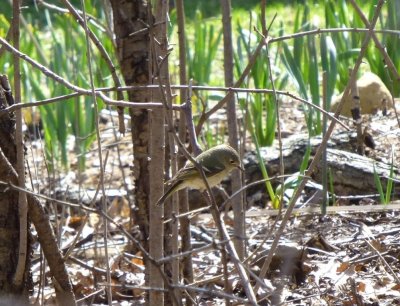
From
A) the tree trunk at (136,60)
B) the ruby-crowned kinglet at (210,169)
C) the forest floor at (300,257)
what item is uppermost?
the tree trunk at (136,60)

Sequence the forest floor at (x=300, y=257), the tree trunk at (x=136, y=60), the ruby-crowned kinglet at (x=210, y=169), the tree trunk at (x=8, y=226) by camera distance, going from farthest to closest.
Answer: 1. the forest floor at (x=300, y=257)
2. the tree trunk at (x=136, y=60)
3. the ruby-crowned kinglet at (x=210, y=169)
4. the tree trunk at (x=8, y=226)

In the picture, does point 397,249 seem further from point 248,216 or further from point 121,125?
point 121,125

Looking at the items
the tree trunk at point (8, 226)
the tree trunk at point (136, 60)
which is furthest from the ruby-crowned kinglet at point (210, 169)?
the tree trunk at point (8, 226)

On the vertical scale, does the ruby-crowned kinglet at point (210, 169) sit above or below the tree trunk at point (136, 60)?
below

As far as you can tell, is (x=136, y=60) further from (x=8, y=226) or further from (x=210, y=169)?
(x=8, y=226)

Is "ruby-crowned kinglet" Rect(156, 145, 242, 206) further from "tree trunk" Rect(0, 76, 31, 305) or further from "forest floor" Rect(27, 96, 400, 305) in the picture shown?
"tree trunk" Rect(0, 76, 31, 305)

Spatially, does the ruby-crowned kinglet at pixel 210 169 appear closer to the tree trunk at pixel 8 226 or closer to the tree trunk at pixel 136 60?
the tree trunk at pixel 136 60

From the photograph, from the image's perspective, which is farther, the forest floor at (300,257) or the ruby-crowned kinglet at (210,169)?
the forest floor at (300,257)

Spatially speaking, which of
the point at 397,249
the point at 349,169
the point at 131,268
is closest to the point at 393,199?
the point at 349,169

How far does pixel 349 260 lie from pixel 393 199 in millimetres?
820

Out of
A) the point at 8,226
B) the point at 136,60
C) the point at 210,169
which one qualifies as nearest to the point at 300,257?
the point at 210,169

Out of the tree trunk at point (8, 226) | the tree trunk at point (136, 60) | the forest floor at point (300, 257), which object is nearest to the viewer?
the tree trunk at point (8, 226)

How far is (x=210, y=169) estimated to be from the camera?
133 inches

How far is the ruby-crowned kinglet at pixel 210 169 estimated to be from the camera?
9.85 ft
